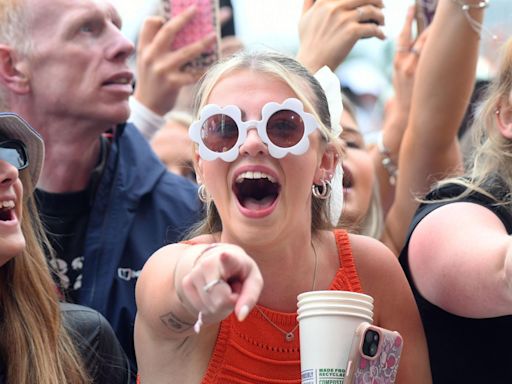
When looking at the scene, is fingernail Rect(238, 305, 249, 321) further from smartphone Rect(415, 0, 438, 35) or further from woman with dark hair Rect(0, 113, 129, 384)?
smartphone Rect(415, 0, 438, 35)

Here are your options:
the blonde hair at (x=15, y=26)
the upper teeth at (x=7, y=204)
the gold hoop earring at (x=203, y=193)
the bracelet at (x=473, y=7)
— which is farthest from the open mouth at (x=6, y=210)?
the bracelet at (x=473, y=7)

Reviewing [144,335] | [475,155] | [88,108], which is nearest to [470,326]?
[475,155]

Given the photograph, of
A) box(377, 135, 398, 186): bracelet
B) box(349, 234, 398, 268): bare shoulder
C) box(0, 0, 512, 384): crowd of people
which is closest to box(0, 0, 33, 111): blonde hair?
box(0, 0, 512, 384): crowd of people

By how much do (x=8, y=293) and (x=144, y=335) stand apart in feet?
1.99

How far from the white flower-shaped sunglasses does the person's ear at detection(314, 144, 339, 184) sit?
278 millimetres

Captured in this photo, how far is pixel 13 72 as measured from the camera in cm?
419

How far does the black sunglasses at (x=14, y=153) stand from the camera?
9.50 feet

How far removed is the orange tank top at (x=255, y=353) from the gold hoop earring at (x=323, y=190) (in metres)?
0.35

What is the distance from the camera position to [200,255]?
2.10 m

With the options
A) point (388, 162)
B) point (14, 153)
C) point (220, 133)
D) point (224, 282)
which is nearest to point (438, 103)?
point (388, 162)

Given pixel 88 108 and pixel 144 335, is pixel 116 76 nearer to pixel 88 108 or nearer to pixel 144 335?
pixel 88 108

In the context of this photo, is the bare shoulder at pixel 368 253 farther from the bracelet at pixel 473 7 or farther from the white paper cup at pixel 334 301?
the bracelet at pixel 473 7

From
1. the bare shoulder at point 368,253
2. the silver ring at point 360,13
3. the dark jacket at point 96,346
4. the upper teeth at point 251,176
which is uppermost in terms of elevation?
the upper teeth at point 251,176

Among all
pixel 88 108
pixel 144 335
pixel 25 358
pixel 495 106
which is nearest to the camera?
pixel 144 335
